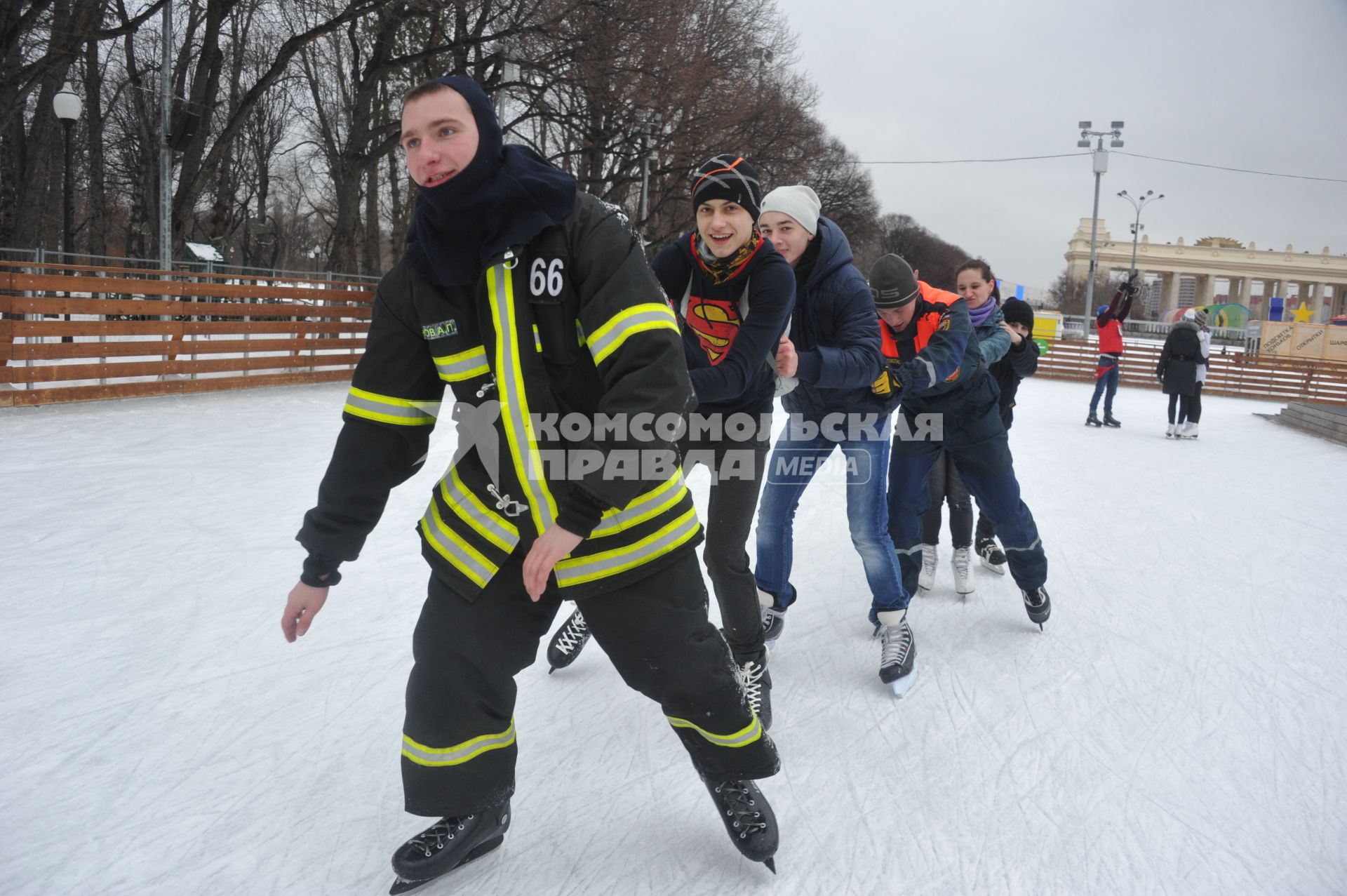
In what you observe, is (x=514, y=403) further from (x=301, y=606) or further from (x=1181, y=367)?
(x=1181, y=367)

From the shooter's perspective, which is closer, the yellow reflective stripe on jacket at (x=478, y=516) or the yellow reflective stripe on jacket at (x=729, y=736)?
the yellow reflective stripe on jacket at (x=478, y=516)

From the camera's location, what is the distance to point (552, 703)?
2.85m

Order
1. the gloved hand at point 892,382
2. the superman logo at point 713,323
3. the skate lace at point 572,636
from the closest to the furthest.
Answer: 1. the superman logo at point 713,323
2. the gloved hand at point 892,382
3. the skate lace at point 572,636

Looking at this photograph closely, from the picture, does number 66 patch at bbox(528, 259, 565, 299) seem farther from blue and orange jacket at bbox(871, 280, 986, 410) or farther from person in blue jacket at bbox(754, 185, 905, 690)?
blue and orange jacket at bbox(871, 280, 986, 410)

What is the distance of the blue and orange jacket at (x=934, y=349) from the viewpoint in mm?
3186

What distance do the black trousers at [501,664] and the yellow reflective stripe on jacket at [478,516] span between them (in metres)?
0.07

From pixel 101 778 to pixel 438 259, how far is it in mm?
1710

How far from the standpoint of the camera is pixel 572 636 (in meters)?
3.11

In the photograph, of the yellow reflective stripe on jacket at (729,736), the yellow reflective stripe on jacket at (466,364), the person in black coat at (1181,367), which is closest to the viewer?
the yellow reflective stripe on jacket at (466,364)

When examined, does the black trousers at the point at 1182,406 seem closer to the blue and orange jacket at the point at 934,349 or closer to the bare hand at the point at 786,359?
the blue and orange jacket at the point at 934,349

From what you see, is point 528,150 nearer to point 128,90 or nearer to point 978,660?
point 978,660

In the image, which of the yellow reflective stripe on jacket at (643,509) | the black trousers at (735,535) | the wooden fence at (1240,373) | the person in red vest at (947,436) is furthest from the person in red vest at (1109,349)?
the yellow reflective stripe on jacket at (643,509)

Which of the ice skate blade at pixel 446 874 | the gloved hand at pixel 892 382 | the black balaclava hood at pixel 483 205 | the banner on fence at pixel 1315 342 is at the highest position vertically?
the banner on fence at pixel 1315 342

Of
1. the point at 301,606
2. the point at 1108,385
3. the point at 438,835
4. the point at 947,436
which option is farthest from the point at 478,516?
the point at 1108,385
